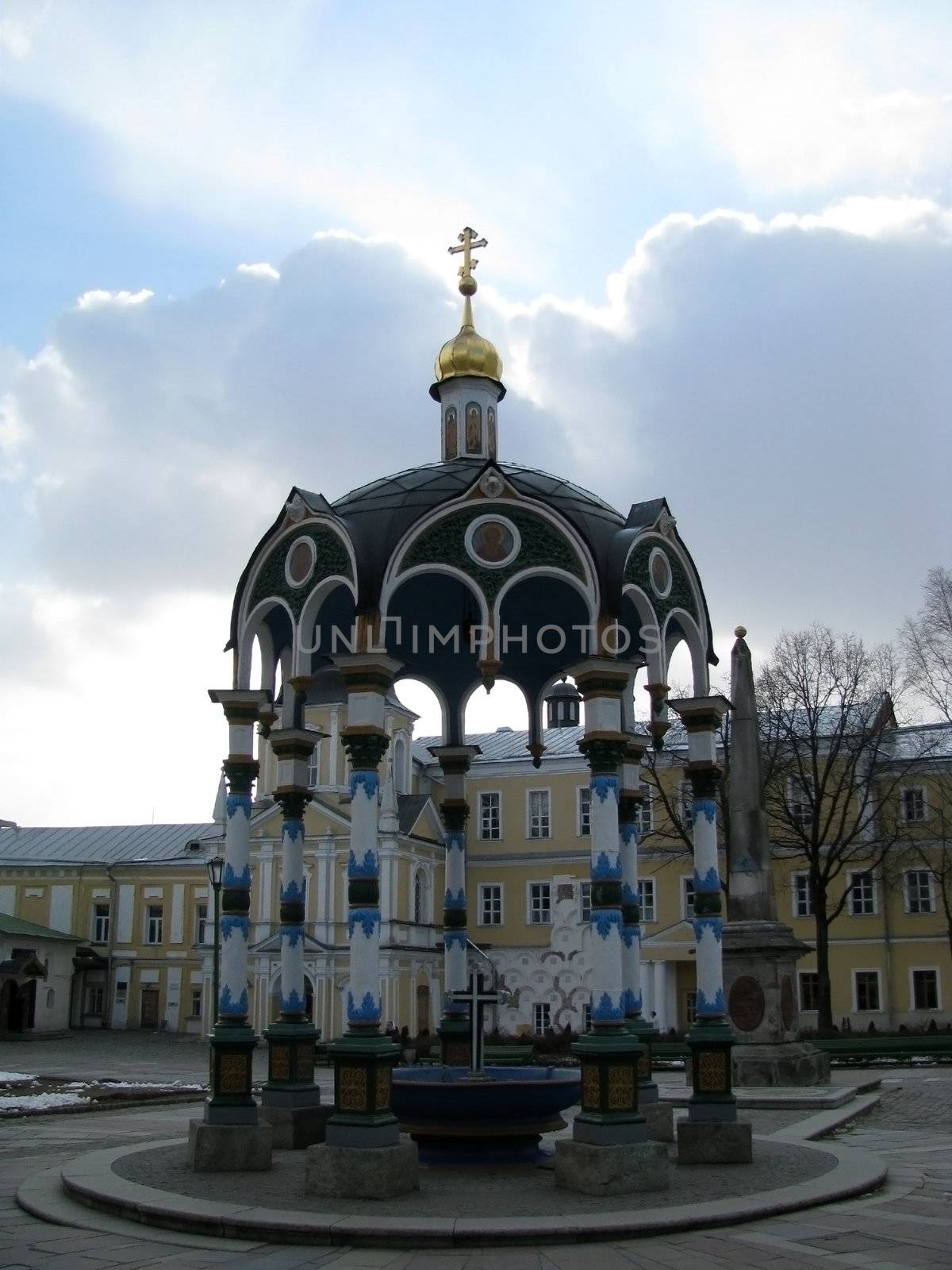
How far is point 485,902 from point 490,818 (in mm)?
3299

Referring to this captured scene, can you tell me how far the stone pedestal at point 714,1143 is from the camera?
39.6ft

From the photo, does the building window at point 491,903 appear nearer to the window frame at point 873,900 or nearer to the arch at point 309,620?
the window frame at point 873,900

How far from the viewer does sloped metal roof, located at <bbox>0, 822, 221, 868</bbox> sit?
58281 millimetres

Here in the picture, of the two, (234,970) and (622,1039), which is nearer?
(622,1039)

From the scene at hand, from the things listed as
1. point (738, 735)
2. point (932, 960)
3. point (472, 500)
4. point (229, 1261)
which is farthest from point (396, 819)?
point (229, 1261)

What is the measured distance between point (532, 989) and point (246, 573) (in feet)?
111

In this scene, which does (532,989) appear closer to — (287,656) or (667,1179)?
(287,656)

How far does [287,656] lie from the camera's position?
15.6m

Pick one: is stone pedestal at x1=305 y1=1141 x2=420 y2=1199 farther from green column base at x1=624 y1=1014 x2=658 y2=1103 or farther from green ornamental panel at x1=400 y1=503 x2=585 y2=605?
green ornamental panel at x1=400 y1=503 x2=585 y2=605

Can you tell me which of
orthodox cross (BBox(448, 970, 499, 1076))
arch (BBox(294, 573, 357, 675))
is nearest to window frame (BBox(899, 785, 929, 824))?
orthodox cross (BBox(448, 970, 499, 1076))

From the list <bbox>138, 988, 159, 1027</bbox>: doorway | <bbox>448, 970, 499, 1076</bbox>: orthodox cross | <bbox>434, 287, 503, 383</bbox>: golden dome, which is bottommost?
<bbox>138, 988, 159, 1027</bbox>: doorway

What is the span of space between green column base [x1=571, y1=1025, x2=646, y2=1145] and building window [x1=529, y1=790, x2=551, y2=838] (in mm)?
39136

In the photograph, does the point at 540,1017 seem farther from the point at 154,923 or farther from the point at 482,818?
the point at 154,923

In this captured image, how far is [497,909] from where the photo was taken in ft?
166
